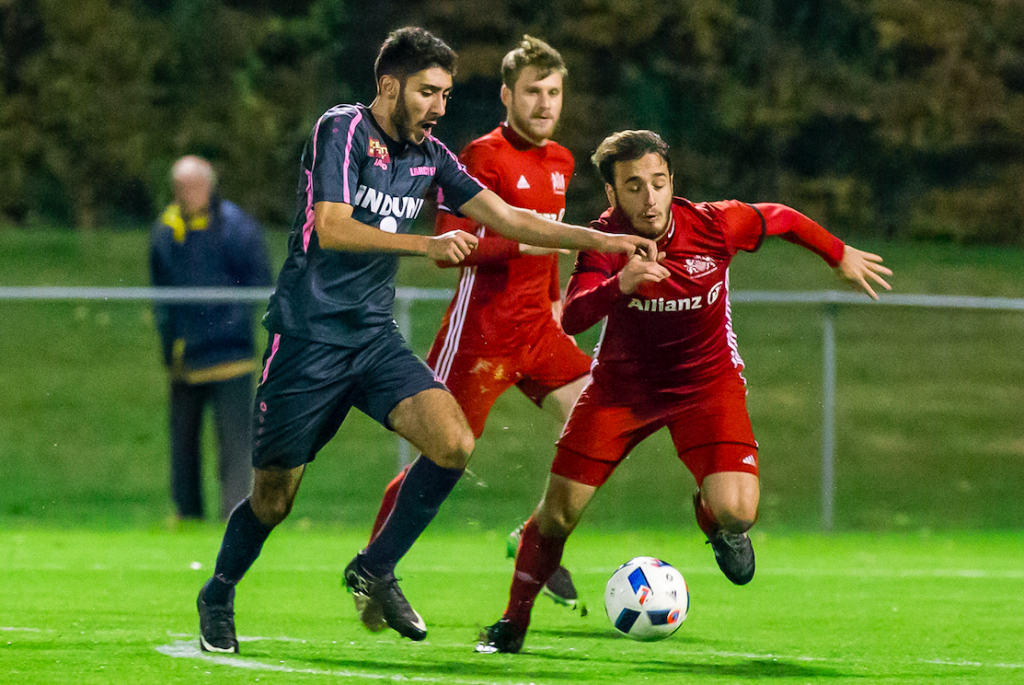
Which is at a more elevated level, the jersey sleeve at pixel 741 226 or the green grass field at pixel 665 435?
the jersey sleeve at pixel 741 226

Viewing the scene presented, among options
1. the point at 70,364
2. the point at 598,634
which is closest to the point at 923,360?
the point at 70,364

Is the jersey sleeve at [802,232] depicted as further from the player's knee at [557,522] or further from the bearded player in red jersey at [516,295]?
the player's knee at [557,522]

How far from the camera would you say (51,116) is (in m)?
25.3

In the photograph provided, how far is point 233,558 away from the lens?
5355mm

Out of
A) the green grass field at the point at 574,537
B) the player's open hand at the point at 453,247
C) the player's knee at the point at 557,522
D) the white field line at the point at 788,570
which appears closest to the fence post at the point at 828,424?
the green grass field at the point at 574,537

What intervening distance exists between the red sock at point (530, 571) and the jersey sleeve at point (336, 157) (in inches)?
55.3

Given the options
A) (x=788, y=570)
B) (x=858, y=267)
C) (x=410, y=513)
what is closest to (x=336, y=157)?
(x=410, y=513)

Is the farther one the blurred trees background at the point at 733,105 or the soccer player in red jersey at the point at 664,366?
the blurred trees background at the point at 733,105

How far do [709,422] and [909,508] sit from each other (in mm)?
6564

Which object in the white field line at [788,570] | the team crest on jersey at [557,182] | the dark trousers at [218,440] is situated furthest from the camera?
the dark trousers at [218,440]

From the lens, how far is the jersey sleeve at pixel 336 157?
511 cm

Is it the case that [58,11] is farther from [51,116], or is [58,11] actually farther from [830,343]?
[830,343]

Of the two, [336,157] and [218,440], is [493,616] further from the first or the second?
[218,440]

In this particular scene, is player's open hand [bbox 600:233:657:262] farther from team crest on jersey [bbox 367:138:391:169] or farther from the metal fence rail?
the metal fence rail
